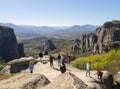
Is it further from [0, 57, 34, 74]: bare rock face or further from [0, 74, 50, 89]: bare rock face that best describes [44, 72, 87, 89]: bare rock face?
[0, 57, 34, 74]: bare rock face

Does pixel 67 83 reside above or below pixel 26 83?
above

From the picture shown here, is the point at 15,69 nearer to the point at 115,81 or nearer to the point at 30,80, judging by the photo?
the point at 115,81

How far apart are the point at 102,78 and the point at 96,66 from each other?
21.6 m

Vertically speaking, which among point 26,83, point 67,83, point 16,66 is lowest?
point 16,66

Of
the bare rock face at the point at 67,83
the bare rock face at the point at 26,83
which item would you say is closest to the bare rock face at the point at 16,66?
Result: the bare rock face at the point at 26,83

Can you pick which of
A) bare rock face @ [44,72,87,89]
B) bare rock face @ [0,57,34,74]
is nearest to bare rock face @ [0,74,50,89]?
bare rock face @ [44,72,87,89]

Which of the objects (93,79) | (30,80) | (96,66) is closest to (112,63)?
(96,66)

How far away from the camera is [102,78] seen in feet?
116

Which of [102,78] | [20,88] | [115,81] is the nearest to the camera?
[20,88]

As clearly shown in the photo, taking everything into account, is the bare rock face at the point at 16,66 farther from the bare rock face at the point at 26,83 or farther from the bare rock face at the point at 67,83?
the bare rock face at the point at 67,83

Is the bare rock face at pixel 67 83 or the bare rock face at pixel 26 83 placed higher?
the bare rock face at pixel 67 83

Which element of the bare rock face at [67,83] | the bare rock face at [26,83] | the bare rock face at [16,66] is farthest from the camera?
the bare rock face at [16,66]

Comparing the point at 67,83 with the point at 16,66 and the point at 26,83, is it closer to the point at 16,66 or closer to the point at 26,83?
the point at 26,83

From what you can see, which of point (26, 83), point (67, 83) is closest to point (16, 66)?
point (26, 83)
